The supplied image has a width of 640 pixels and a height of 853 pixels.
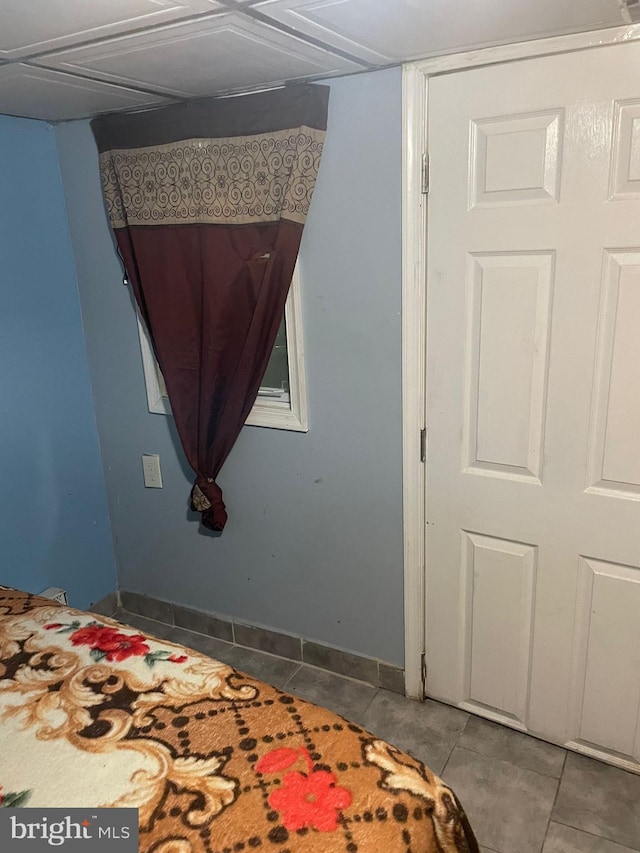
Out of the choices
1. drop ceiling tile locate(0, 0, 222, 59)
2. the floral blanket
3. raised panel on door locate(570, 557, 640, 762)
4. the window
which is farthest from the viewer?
the window

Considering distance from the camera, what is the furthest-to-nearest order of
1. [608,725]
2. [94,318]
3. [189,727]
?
[94,318] → [608,725] → [189,727]

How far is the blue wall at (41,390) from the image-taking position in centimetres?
238

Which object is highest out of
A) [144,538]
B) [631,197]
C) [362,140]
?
[362,140]

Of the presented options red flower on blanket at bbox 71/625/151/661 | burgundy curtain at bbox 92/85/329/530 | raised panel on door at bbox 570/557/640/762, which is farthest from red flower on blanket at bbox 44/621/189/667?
raised panel on door at bbox 570/557/640/762

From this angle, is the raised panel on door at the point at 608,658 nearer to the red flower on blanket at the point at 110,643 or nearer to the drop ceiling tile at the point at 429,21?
the red flower on blanket at the point at 110,643

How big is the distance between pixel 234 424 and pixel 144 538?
84cm

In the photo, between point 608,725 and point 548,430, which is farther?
point 608,725

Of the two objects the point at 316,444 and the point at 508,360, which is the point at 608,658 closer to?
the point at 508,360

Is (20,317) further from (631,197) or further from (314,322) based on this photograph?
(631,197)

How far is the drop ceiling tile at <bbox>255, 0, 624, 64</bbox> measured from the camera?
1.34 metres

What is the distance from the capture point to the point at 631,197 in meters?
1.63

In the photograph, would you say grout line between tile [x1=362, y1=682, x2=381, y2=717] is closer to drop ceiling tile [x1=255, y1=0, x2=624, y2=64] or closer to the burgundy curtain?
the burgundy curtain

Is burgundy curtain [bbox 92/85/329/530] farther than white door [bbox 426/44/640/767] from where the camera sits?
Yes

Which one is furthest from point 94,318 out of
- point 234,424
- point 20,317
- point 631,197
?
point 631,197
